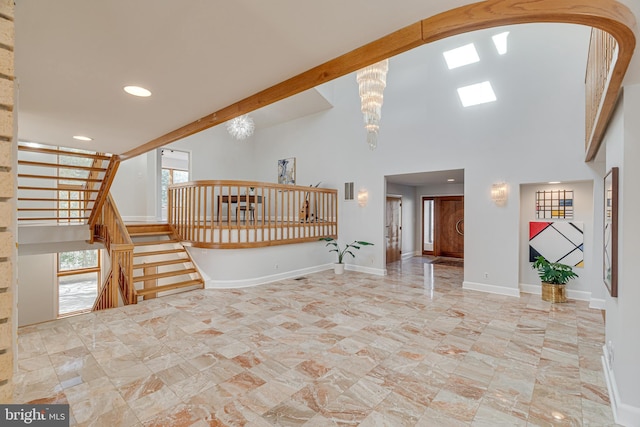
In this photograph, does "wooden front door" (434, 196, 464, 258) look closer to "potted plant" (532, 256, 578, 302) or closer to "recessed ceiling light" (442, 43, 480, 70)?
"potted plant" (532, 256, 578, 302)

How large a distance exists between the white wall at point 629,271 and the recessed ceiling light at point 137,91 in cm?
367

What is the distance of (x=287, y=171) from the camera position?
888 centimetres

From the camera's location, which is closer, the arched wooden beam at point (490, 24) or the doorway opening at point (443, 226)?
the arched wooden beam at point (490, 24)

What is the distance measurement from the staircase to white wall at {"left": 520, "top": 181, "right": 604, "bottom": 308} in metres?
6.35

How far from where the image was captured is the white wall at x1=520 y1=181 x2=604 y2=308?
464 centimetres

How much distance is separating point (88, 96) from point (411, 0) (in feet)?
8.70

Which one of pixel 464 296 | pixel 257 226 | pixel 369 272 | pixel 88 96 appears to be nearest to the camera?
pixel 88 96

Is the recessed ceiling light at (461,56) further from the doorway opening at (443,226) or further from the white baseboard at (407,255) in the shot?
the white baseboard at (407,255)

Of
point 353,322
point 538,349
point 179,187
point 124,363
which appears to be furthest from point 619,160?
point 179,187

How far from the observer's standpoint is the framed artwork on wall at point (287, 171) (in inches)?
343

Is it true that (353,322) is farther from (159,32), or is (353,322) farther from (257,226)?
(159,32)

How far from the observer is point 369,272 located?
23.2 feet

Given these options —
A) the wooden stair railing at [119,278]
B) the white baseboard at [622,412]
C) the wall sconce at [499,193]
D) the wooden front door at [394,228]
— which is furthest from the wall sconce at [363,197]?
the white baseboard at [622,412]

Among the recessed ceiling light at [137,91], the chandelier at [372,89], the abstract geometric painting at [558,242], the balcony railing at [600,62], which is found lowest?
the abstract geometric painting at [558,242]
